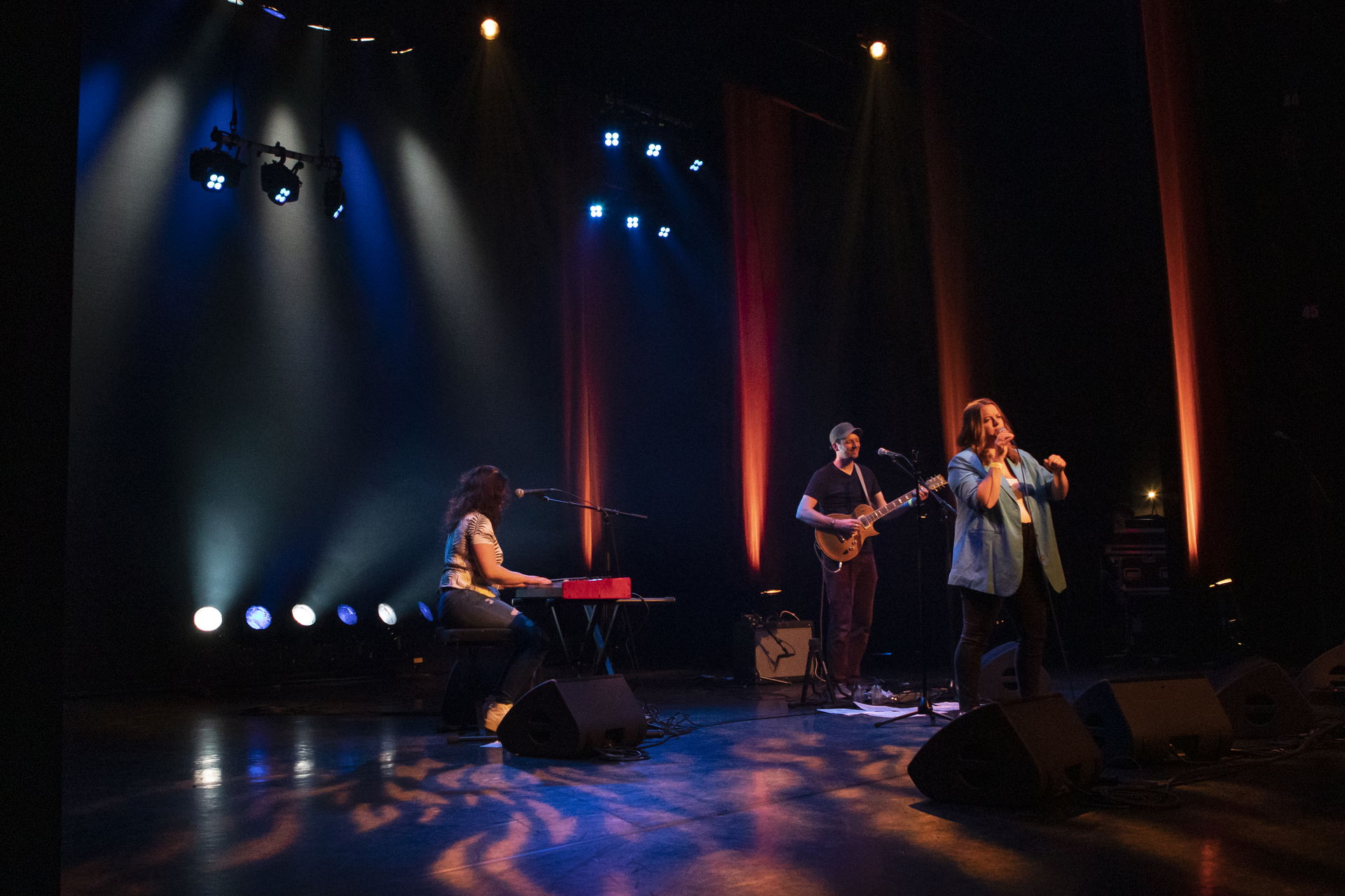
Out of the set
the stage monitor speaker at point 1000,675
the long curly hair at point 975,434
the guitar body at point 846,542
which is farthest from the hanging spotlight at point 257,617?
the long curly hair at point 975,434

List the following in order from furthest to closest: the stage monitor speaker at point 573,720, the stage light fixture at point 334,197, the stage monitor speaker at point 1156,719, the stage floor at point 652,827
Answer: the stage light fixture at point 334,197 → the stage monitor speaker at point 573,720 → the stage monitor speaker at point 1156,719 → the stage floor at point 652,827

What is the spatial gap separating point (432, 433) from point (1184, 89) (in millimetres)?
7555

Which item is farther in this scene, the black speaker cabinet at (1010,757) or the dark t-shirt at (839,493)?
the dark t-shirt at (839,493)

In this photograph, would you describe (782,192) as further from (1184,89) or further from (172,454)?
(172,454)

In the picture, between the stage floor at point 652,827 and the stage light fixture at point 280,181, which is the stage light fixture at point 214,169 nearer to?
the stage light fixture at point 280,181

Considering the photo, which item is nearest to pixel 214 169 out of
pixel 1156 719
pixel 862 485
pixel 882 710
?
pixel 862 485

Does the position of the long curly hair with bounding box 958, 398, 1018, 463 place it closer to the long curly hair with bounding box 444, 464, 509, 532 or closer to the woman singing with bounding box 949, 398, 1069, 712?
the woman singing with bounding box 949, 398, 1069, 712

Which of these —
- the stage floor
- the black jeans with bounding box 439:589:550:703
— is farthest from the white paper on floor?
the black jeans with bounding box 439:589:550:703

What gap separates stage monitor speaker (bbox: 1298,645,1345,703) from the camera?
5262 millimetres

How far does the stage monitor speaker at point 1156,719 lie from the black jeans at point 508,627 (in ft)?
8.66

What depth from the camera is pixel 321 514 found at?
8.52 metres

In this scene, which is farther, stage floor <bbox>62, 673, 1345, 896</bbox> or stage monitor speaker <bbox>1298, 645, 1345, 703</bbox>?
stage monitor speaker <bbox>1298, 645, 1345, 703</bbox>

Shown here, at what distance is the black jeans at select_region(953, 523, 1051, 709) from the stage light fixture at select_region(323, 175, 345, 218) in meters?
6.49

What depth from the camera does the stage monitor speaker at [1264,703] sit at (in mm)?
4352
